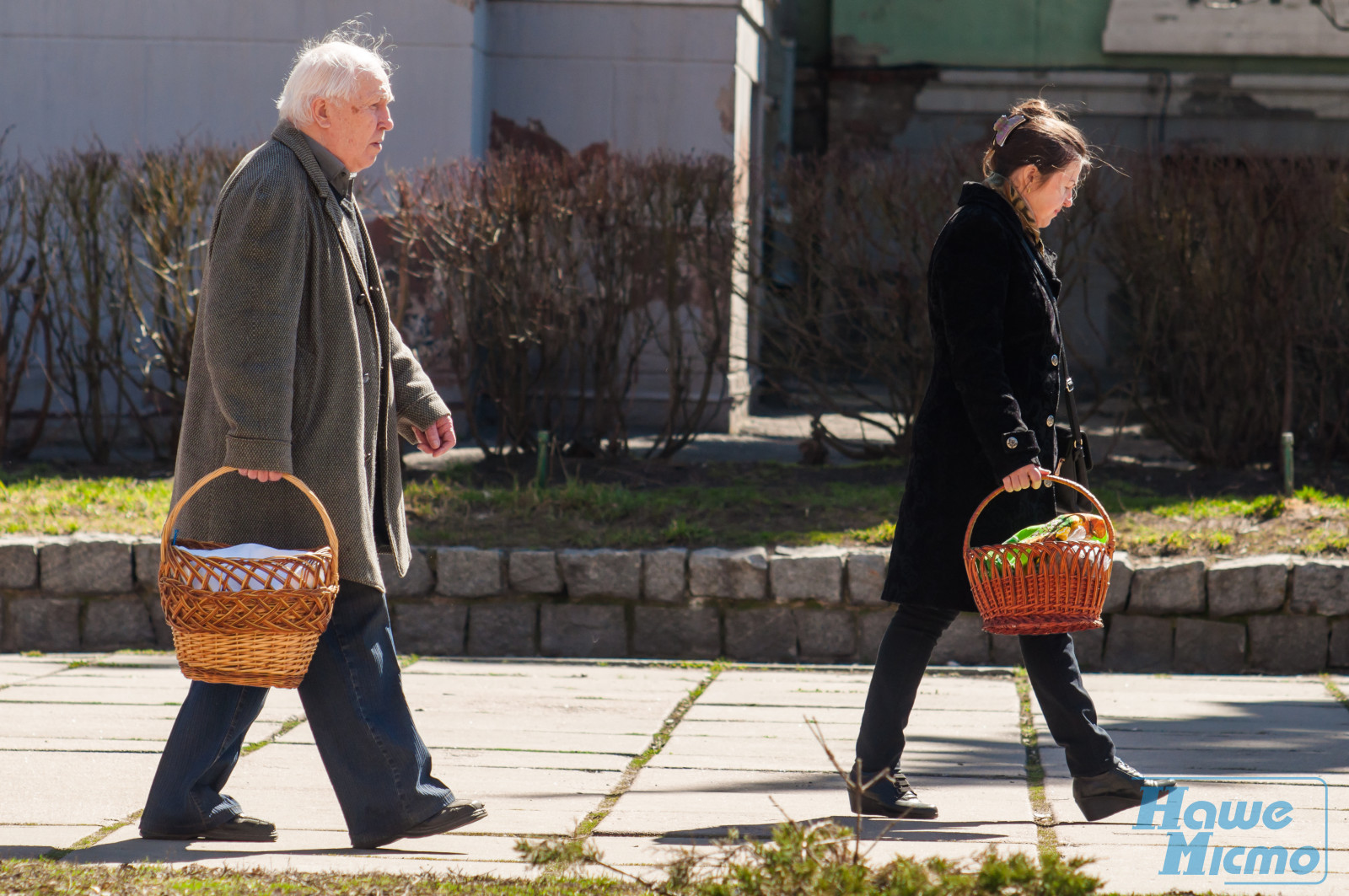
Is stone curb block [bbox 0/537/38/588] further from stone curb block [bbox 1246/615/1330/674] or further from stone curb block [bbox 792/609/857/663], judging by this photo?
stone curb block [bbox 1246/615/1330/674]

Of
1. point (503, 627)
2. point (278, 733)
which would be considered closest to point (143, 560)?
point (503, 627)

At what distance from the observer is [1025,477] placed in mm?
3281

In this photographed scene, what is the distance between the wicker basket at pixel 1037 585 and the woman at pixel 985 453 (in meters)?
0.12

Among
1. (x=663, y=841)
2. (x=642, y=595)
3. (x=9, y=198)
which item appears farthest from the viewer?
(x=9, y=198)

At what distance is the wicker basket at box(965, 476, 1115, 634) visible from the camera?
3316 mm

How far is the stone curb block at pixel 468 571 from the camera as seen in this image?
19.7 feet

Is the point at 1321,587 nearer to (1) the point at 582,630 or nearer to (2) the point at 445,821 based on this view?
(1) the point at 582,630

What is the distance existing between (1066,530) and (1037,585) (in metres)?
0.18

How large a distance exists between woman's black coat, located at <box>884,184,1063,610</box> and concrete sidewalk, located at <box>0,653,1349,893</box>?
2.14ft

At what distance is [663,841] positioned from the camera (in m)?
3.24

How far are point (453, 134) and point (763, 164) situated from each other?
2.64 metres

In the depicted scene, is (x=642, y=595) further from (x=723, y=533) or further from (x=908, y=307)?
(x=908, y=307)

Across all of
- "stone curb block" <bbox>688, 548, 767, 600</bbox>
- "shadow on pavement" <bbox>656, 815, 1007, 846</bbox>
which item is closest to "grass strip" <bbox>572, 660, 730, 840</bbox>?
"shadow on pavement" <bbox>656, 815, 1007, 846</bbox>

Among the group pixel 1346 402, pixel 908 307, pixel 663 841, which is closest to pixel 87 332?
pixel 908 307
